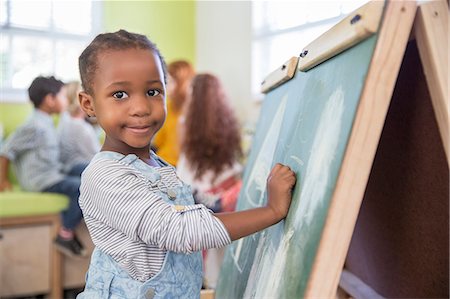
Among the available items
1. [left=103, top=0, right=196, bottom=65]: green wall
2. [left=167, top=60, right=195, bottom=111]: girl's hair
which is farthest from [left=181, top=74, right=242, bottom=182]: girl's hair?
[left=103, top=0, right=196, bottom=65]: green wall

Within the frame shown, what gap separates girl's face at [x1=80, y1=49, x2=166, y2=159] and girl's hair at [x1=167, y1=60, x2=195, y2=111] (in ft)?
8.17

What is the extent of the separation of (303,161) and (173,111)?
2.64 m

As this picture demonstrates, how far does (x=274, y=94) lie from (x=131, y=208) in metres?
0.58

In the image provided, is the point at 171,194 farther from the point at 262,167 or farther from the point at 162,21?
the point at 162,21

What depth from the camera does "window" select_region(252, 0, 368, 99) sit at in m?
3.30

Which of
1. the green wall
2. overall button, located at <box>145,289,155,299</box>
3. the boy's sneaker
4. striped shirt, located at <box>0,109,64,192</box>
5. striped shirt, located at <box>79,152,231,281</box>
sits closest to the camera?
striped shirt, located at <box>79,152,231,281</box>

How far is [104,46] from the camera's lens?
866 mm

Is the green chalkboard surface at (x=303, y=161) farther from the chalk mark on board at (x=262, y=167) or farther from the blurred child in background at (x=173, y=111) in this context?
the blurred child in background at (x=173, y=111)

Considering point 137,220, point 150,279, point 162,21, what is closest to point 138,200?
point 137,220

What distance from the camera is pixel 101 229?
2.82 ft

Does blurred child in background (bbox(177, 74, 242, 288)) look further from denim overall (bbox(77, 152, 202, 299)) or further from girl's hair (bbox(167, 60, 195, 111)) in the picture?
denim overall (bbox(77, 152, 202, 299))

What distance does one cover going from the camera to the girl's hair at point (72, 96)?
11.9ft

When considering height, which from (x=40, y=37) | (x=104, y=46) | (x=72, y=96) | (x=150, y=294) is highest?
(x=40, y=37)

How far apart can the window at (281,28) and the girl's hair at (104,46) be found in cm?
244
